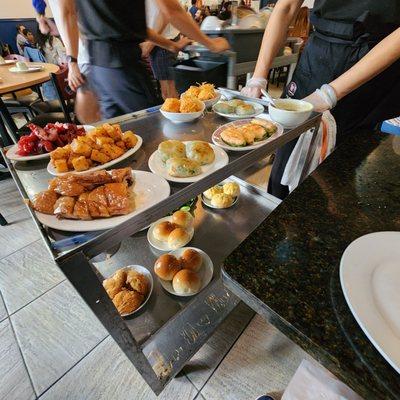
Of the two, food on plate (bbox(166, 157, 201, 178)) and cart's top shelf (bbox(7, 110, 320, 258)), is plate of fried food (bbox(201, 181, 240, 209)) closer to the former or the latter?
cart's top shelf (bbox(7, 110, 320, 258))

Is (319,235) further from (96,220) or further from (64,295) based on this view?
(64,295)

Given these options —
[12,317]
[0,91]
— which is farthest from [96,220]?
[0,91]

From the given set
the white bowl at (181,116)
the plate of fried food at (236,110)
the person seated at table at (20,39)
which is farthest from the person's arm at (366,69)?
the person seated at table at (20,39)

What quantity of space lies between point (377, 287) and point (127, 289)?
2.83ft

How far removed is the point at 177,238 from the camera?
3.84 feet

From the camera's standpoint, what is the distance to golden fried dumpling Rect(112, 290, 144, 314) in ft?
3.00

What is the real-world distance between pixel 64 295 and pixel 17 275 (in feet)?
1.27

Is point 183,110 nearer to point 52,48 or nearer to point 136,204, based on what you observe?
point 136,204

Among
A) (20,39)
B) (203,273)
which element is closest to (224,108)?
(203,273)

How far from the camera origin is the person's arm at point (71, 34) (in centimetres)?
140

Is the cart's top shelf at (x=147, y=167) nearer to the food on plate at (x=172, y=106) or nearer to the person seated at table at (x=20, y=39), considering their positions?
the food on plate at (x=172, y=106)

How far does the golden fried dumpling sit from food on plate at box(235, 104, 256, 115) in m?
0.86

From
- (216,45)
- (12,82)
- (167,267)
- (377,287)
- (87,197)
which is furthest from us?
(12,82)

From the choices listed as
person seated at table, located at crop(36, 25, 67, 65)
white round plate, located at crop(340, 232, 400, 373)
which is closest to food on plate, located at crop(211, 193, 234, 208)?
white round plate, located at crop(340, 232, 400, 373)
